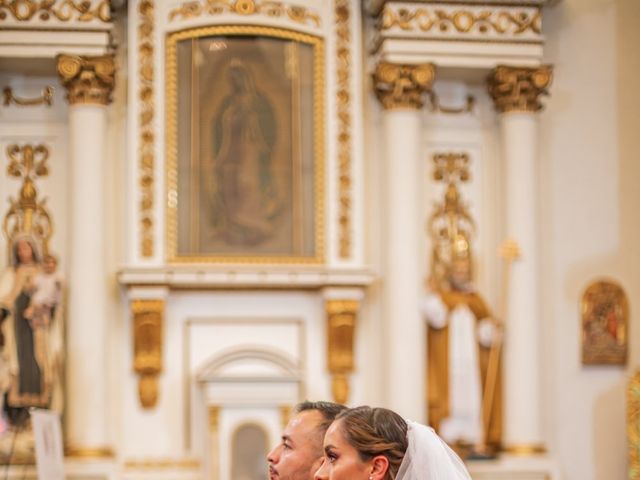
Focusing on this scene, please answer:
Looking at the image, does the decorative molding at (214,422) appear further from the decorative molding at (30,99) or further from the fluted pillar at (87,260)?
the decorative molding at (30,99)

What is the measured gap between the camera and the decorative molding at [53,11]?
503 inches

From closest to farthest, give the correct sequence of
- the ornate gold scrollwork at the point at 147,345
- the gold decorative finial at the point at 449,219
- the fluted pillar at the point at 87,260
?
the fluted pillar at the point at 87,260, the ornate gold scrollwork at the point at 147,345, the gold decorative finial at the point at 449,219

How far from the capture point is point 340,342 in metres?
13.0

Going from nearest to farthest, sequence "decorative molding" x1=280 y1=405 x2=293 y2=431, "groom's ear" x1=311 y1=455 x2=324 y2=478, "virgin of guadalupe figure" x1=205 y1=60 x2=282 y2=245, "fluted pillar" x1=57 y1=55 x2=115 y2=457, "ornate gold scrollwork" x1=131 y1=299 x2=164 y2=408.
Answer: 1. "groom's ear" x1=311 y1=455 x2=324 y2=478
2. "fluted pillar" x1=57 y1=55 x2=115 y2=457
3. "ornate gold scrollwork" x1=131 y1=299 x2=164 y2=408
4. "decorative molding" x1=280 y1=405 x2=293 y2=431
5. "virgin of guadalupe figure" x1=205 y1=60 x2=282 y2=245

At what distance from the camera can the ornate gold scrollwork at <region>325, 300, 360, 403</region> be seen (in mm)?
12914

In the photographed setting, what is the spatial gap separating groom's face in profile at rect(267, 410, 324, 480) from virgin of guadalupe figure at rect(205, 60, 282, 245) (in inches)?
266

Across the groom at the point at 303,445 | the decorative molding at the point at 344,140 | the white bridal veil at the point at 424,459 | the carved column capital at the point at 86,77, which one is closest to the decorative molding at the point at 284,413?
the decorative molding at the point at 344,140

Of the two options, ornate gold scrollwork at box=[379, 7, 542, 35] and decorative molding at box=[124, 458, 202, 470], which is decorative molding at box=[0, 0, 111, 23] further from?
decorative molding at box=[124, 458, 202, 470]

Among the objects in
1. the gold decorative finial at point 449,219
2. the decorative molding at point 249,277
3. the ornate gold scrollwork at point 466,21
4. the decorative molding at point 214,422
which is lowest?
the decorative molding at point 214,422

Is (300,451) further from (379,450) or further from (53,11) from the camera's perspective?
(53,11)

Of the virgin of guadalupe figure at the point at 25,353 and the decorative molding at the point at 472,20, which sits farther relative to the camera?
the decorative molding at the point at 472,20

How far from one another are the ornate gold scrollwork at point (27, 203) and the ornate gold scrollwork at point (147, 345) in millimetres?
1086

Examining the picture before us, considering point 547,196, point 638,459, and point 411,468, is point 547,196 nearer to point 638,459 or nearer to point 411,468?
point 638,459

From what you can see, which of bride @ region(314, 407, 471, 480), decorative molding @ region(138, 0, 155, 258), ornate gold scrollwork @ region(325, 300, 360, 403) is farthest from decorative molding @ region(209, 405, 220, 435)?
bride @ region(314, 407, 471, 480)
